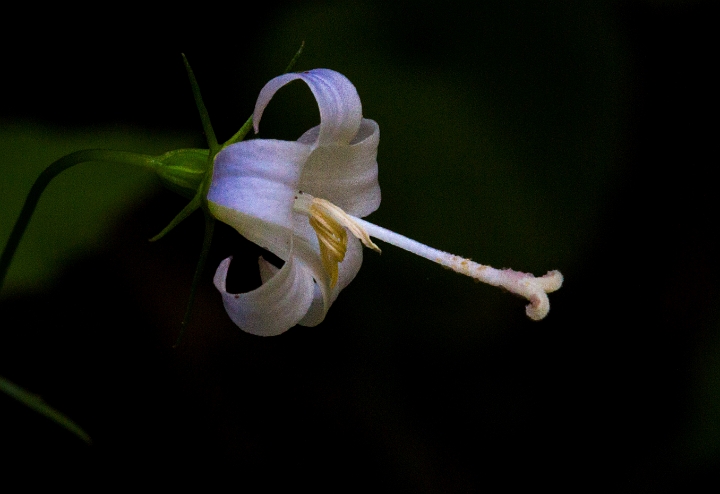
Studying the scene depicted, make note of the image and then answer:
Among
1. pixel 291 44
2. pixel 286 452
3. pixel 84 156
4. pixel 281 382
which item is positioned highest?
pixel 291 44

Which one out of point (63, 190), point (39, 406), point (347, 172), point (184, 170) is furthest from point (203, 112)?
point (63, 190)

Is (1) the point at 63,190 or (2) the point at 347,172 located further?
(1) the point at 63,190

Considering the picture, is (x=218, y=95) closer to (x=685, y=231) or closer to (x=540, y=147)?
(x=540, y=147)

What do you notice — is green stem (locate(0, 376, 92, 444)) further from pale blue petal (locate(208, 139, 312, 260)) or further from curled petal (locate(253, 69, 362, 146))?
curled petal (locate(253, 69, 362, 146))

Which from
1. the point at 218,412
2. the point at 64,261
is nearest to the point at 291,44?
the point at 64,261

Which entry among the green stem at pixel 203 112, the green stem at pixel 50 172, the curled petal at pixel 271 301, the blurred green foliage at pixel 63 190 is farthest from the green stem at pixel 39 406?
the blurred green foliage at pixel 63 190

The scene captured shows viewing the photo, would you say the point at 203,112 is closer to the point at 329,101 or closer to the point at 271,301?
the point at 329,101

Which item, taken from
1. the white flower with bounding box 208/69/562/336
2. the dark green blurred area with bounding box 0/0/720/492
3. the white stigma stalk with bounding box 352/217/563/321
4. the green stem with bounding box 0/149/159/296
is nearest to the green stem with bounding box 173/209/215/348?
the white flower with bounding box 208/69/562/336
